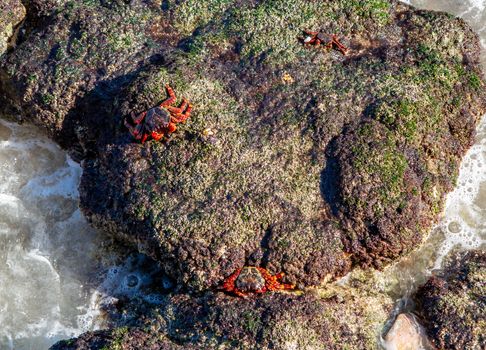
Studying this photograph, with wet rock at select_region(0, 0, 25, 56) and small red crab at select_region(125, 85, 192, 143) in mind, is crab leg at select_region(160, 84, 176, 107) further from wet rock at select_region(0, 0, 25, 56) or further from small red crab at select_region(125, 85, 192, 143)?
wet rock at select_region(0, 0, 25, 56)

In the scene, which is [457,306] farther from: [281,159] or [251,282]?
[281,159]

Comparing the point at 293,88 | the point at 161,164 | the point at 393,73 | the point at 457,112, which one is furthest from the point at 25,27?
the point at 457,112

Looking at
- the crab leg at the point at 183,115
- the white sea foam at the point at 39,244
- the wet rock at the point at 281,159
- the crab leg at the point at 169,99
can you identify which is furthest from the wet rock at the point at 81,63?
the crab leg at the point at 183,115

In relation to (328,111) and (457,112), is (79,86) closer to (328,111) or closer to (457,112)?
(328,111)

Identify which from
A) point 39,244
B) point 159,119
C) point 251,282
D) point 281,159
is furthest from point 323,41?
point 39,244

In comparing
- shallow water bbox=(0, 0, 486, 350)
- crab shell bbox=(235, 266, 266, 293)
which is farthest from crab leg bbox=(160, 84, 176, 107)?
crab shell bbox=(235, 266, 266, 293)

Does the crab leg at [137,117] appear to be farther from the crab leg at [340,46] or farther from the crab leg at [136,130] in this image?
the crab leg at [340,46]
